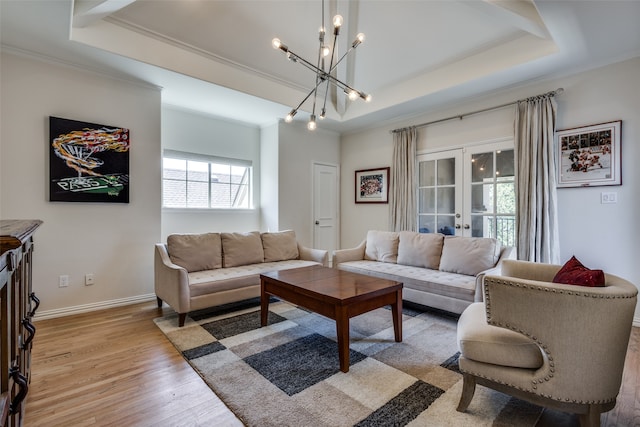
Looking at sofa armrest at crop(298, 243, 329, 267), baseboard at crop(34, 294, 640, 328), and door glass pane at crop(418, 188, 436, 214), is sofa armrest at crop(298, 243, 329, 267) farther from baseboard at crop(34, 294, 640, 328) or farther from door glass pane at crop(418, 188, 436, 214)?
baseboard at crop(34, 294, 640, 328)

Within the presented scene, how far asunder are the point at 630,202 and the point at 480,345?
109 inches

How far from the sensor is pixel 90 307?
10.9ft

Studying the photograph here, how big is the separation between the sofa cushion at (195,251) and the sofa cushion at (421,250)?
7.53ft

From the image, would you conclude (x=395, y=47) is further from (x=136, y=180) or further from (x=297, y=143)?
(x=136, y=180)

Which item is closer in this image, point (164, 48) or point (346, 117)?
point (164, 48)

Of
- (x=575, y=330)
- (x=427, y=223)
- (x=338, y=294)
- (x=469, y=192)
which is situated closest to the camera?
(x=575, y=330)

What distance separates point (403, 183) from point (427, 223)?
0.72m

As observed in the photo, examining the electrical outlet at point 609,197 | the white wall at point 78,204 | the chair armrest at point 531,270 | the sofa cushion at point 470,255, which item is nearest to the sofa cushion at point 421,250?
the sofa cushion at point 470,255

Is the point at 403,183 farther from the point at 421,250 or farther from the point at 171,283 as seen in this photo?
the point at 171,283

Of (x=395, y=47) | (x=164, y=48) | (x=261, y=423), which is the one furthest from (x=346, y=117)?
(x=261, y=423)

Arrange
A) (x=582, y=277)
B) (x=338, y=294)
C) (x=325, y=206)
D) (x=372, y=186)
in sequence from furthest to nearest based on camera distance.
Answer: (x=325, y=206), (x=372, y=186), (x=338, y=294), (x=582, y=277)

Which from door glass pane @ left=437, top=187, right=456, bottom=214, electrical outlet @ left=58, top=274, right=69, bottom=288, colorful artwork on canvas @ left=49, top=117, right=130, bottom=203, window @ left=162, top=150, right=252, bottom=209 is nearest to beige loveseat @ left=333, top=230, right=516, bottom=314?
door glass pane @ left=437, top=187, right=456, bottom=214

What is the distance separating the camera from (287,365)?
7.13ft

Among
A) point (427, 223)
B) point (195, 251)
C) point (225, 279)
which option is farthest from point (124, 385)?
point (427, 223)
